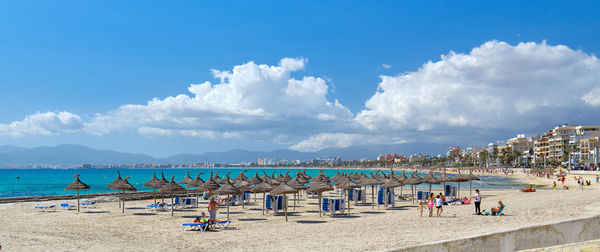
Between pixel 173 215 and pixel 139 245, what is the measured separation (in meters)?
7.35

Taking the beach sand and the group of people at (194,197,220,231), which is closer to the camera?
the beach sand

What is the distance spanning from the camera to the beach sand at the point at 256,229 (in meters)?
11.3

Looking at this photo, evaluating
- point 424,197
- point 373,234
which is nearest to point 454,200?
point 424,197

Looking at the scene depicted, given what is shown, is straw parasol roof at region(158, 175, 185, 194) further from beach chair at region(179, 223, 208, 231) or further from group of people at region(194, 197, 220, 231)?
group of people at region(194, 197, 220, 231)

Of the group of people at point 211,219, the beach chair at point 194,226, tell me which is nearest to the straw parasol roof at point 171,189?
the beach chair at point 194,226

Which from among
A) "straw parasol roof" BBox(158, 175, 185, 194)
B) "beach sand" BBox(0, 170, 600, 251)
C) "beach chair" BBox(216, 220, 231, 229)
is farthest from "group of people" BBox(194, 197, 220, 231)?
"straw parasol roof" BBox(158, 175, 185, 194)

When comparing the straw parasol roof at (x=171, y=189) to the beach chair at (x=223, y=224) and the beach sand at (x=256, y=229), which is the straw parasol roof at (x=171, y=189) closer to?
Answer: the beach sand at (x=256, y=229)

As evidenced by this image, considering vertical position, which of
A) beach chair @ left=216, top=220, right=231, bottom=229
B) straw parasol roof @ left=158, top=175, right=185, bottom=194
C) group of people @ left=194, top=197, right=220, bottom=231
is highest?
straw parasol roof @ left=158, top=175, right=185, bottom=194

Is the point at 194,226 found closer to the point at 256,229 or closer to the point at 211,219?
the point at 211,219

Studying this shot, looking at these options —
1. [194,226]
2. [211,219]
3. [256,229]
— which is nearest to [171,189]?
[194,226]

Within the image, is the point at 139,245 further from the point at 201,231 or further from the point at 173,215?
the point at 173,215

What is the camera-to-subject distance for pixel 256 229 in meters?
14.6

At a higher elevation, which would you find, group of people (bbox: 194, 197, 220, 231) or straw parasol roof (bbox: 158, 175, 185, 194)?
straw parasol roof (bbox: 158, 175, 185, 194)

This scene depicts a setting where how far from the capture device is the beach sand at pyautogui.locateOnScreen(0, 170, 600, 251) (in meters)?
11.3
